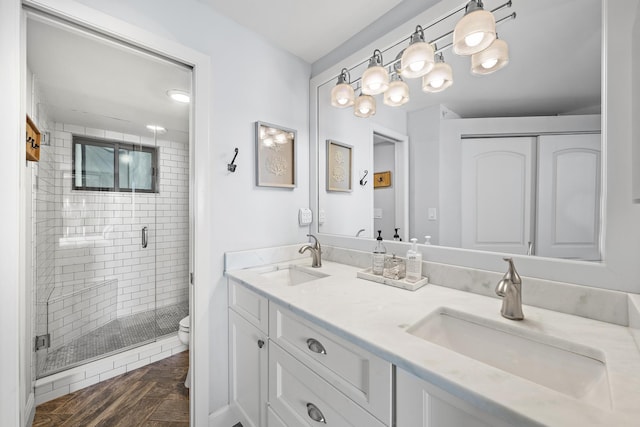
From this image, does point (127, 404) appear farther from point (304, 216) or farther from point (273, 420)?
point (304, 216)

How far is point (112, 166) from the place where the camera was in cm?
253

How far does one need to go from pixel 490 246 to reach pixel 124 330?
3.04 meters

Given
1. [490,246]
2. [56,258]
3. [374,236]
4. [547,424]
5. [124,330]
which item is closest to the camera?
Result: [547,424]

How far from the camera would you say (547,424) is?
41 cm

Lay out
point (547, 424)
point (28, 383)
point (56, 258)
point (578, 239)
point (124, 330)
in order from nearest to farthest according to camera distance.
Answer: point (547, 424), point (578, 239), point (28, 383), point (56, 258), point (124, 330)

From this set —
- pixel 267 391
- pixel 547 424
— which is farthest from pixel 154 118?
pixel 547 424

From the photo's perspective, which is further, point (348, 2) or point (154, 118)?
point (154, 118)

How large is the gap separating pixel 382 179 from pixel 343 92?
59 centimetres

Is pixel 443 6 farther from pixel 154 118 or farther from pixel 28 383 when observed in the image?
pixel 28 383

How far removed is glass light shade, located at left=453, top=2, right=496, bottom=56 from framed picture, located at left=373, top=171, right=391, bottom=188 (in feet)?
2.21

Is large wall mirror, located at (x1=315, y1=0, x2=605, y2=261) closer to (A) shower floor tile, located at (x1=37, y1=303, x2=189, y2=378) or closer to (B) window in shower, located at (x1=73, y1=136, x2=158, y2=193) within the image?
(A) shower floor tile, located at (x1=37, y1=303, x2=189, y2=378)

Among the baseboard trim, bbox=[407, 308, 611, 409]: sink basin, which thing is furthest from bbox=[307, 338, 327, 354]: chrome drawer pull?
the baseboard trim

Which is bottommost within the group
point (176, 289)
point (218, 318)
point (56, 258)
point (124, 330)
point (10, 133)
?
point (124, 330)

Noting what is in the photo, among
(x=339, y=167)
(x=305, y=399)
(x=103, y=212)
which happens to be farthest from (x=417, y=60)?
(x=103, y=212)
